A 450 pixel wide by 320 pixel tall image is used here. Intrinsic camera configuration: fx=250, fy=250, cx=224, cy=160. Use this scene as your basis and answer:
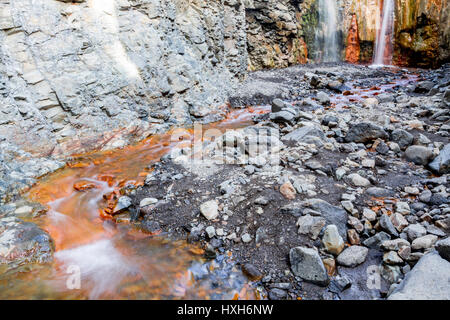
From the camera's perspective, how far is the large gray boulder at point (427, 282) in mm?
1950

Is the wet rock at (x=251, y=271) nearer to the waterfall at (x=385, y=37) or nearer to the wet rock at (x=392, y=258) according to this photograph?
the wet rock at (x=392, y=258)

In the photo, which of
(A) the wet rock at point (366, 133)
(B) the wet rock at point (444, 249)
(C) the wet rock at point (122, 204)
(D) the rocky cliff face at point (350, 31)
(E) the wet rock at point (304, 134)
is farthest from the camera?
(D) the rocky cliff face at point (350, 31)

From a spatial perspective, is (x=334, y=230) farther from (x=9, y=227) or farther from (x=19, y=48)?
(x=19, y=48)

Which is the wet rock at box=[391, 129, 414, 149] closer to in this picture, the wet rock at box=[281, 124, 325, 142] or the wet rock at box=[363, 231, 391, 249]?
the wet rock at box=[281, 124, 325, 142]

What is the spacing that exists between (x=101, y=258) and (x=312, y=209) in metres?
2.69

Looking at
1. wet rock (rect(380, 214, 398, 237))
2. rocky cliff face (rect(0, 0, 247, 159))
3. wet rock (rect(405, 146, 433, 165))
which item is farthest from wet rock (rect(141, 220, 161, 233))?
wet rock (rect(405, 146, 433, 165))

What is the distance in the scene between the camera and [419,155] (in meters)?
4.28

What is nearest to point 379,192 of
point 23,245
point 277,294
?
point 277,294

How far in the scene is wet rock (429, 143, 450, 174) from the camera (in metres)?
3.78

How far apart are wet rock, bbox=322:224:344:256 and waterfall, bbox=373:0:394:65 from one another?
67.0ft

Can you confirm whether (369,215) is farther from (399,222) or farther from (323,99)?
(323,99)

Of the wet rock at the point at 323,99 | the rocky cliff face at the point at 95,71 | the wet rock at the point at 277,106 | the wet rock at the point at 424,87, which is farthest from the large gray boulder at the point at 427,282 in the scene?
the wet rock at the point at 424,87

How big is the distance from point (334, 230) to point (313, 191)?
0.87 metres

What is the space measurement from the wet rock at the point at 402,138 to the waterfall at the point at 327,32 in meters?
17.1
